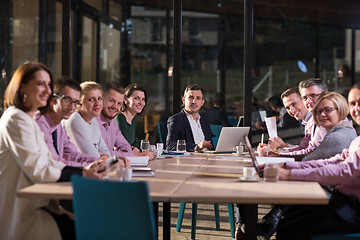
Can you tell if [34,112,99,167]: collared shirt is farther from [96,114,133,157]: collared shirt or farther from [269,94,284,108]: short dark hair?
[269,94,284,108]: short dark hair

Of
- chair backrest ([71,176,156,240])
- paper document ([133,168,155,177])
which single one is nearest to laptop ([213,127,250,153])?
paper document ([133,168,155,177])

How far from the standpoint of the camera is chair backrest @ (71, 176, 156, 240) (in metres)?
1.96

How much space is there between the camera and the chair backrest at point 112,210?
196 cm

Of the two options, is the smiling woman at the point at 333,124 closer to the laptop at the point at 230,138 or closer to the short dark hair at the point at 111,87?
the laptop at the point at 230,138

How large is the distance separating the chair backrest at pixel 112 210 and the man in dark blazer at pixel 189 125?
279 cm

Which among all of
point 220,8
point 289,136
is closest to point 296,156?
point 289,136

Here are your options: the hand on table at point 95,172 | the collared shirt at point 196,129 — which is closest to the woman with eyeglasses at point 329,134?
the hand on table at point 95,172

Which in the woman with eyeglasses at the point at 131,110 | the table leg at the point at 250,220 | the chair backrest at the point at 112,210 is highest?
the woman with eyeglasses at the point at 131,110

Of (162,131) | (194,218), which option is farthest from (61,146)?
(162,131)

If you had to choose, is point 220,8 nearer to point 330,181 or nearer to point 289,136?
point 289,136

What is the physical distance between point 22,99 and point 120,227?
1.02 metres

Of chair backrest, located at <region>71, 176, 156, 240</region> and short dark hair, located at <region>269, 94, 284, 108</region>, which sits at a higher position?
short dark hair, located at <region>269, 94, 284, 108</region>

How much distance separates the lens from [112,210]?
79.4 inches

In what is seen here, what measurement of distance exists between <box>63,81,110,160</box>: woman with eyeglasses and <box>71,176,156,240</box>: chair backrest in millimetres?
1550
